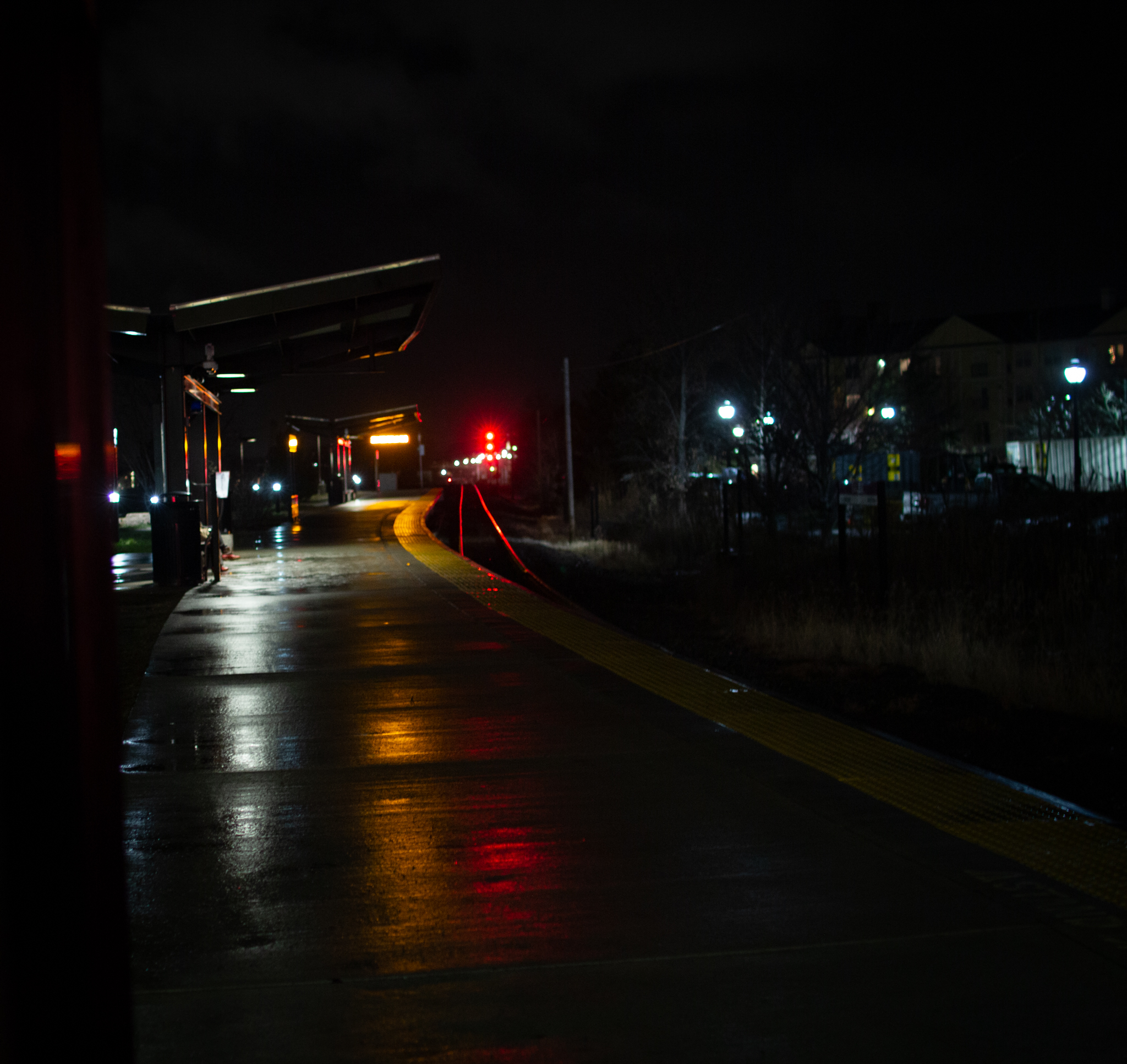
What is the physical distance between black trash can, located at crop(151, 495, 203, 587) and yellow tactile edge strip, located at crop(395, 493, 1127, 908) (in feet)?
24.7

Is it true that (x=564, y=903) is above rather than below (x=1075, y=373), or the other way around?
below

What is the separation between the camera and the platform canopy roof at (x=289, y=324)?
55.3ft

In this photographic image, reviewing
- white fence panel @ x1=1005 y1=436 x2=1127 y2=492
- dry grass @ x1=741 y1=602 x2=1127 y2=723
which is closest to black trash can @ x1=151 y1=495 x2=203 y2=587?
dry grass @ x1=741 y1=602 x2=1127 y2=723

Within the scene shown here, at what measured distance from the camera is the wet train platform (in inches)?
133

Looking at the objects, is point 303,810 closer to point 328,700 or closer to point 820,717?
point 328,700

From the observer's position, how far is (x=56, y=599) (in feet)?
6.06

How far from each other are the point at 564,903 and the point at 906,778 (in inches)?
98.6

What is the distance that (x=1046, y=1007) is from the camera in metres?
3.44

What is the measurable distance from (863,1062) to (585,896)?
1.49 m

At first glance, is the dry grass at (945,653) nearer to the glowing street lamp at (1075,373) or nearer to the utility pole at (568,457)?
the glowing street lamp at (1075,373)

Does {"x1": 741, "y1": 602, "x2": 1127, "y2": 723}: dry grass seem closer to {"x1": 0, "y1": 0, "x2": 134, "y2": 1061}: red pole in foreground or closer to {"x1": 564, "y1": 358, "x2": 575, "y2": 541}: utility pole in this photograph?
{"x1": 0, "y1": 0, "x2": 134, "y2": 1061}: red pole in foreground

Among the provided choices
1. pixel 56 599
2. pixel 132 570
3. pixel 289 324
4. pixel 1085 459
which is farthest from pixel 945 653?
pixel 1085 459

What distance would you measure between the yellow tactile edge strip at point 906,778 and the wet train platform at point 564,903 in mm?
111

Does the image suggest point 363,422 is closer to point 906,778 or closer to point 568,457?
point 568,457
